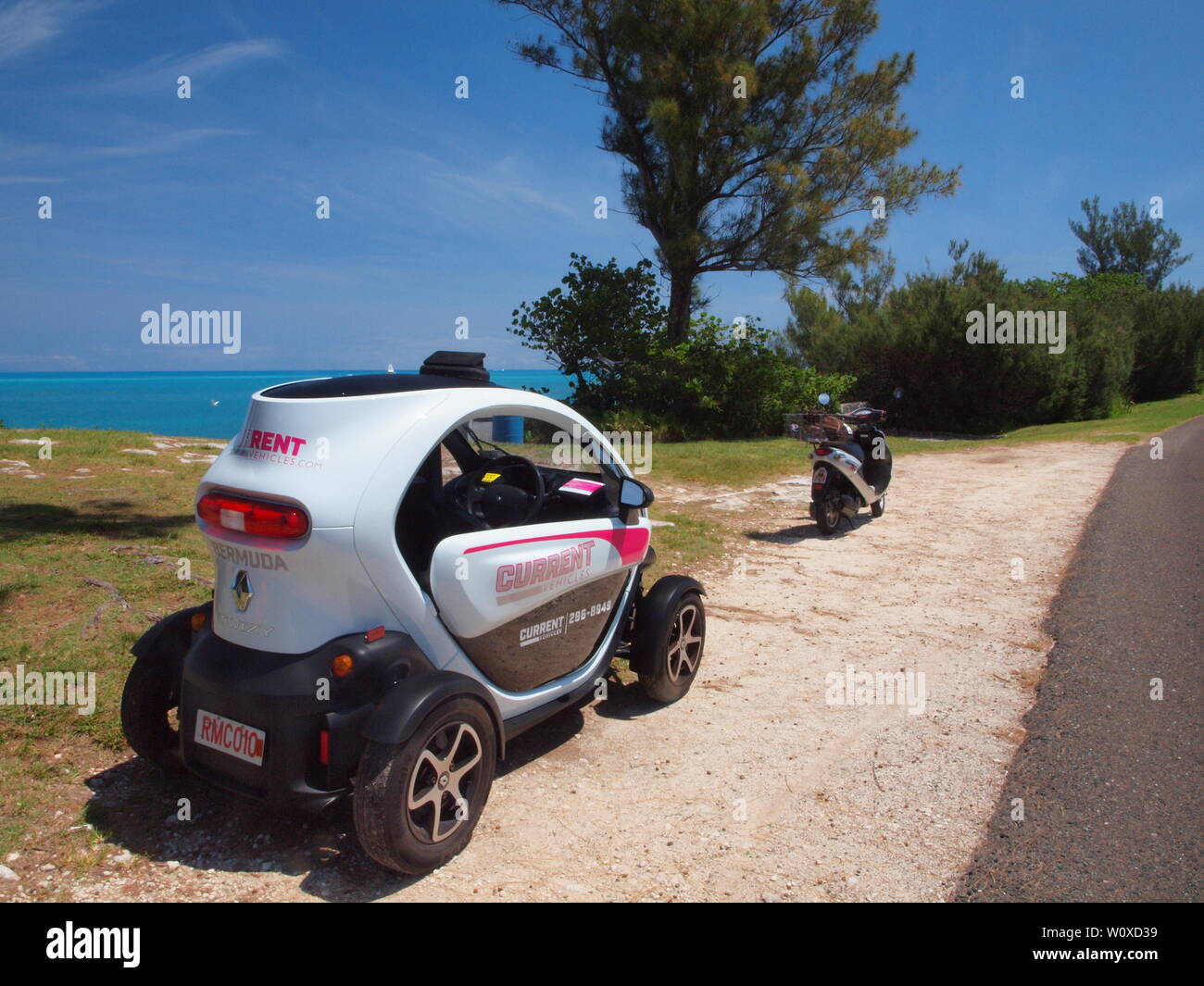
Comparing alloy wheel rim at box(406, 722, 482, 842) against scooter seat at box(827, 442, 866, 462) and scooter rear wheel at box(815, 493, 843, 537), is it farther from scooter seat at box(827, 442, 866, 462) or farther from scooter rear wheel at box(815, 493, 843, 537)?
scooter seat at box(827, 442, 866, 462)

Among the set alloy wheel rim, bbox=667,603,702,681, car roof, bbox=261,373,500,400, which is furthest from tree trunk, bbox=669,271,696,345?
car roof, bbox=261,373,500,400

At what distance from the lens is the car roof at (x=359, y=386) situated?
133 inches

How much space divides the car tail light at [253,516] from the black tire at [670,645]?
2.21 metres

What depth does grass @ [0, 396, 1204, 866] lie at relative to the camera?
3705 mm

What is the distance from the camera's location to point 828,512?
9.95 metres

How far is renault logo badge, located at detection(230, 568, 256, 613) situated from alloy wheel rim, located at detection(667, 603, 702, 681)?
235 centimetres

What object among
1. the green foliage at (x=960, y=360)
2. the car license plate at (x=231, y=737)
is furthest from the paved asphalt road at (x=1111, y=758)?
the green foliage at (x=960, y=360)

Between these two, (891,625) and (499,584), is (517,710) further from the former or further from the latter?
(891,625)

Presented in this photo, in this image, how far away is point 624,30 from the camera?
20406 millimetres

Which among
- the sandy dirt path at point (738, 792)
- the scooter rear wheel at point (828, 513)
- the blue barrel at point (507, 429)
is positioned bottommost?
the sandy dirt path at point (738, 792)

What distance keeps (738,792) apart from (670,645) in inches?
42.0

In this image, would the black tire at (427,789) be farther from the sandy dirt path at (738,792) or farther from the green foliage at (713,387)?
the green foliage at (713,387)

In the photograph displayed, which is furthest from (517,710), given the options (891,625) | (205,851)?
(891,625)

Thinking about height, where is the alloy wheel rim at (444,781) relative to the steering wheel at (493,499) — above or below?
below
